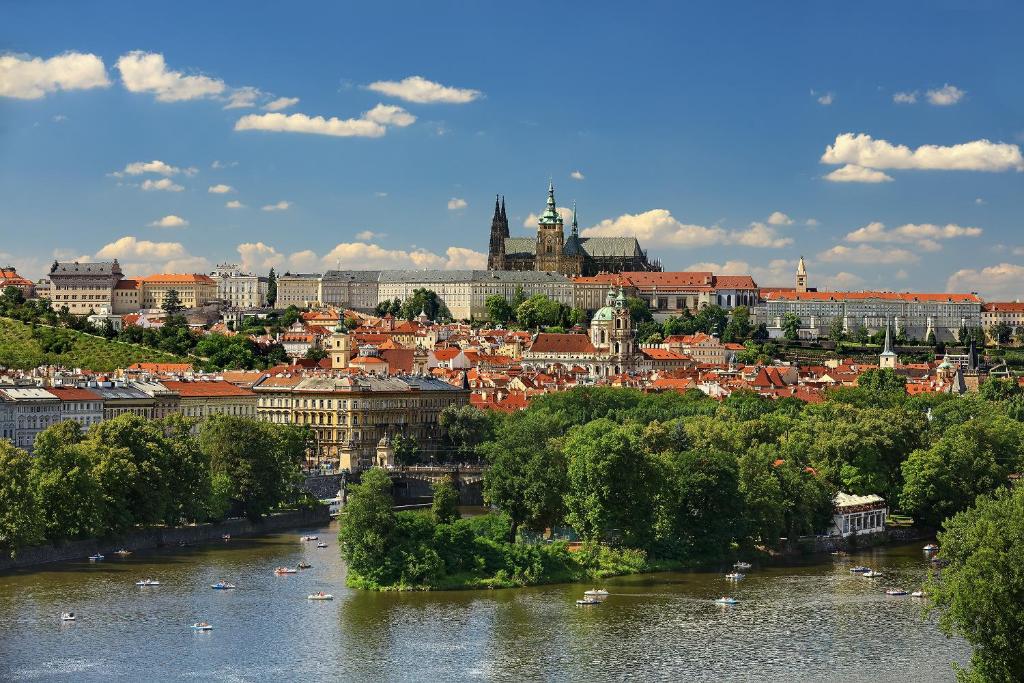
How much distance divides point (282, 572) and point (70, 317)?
73.2 metres

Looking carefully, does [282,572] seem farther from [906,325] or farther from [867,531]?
[906,325]

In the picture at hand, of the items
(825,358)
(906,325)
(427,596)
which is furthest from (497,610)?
(906,325)

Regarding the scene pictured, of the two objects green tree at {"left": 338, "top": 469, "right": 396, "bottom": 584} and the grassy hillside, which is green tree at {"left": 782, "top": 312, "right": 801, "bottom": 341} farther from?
green tree at {"left": 338, "top": 469, "right": 396, "bottom": 584}

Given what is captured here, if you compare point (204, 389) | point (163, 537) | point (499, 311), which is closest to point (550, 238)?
point (499, 311)

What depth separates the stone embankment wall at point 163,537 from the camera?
4478cm

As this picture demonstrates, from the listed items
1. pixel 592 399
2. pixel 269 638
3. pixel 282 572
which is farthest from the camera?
pixel 592 399

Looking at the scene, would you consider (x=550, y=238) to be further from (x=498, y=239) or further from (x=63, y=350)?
(x=63, y=350)

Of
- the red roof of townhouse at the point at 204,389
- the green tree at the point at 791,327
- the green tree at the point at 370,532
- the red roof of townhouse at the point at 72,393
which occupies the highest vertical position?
the green tree at the point at 791,327

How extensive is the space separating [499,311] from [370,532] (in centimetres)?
11968

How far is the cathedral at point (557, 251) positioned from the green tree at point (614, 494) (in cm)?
13620

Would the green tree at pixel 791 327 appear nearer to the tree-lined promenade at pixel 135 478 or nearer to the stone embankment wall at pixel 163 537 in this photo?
the tree-lined promenade at pixel 135 478

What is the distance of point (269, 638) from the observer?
37219mm

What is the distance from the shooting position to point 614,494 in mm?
46688

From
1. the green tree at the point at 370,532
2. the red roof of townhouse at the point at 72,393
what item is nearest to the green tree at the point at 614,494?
the green tree at the point at 370,532
